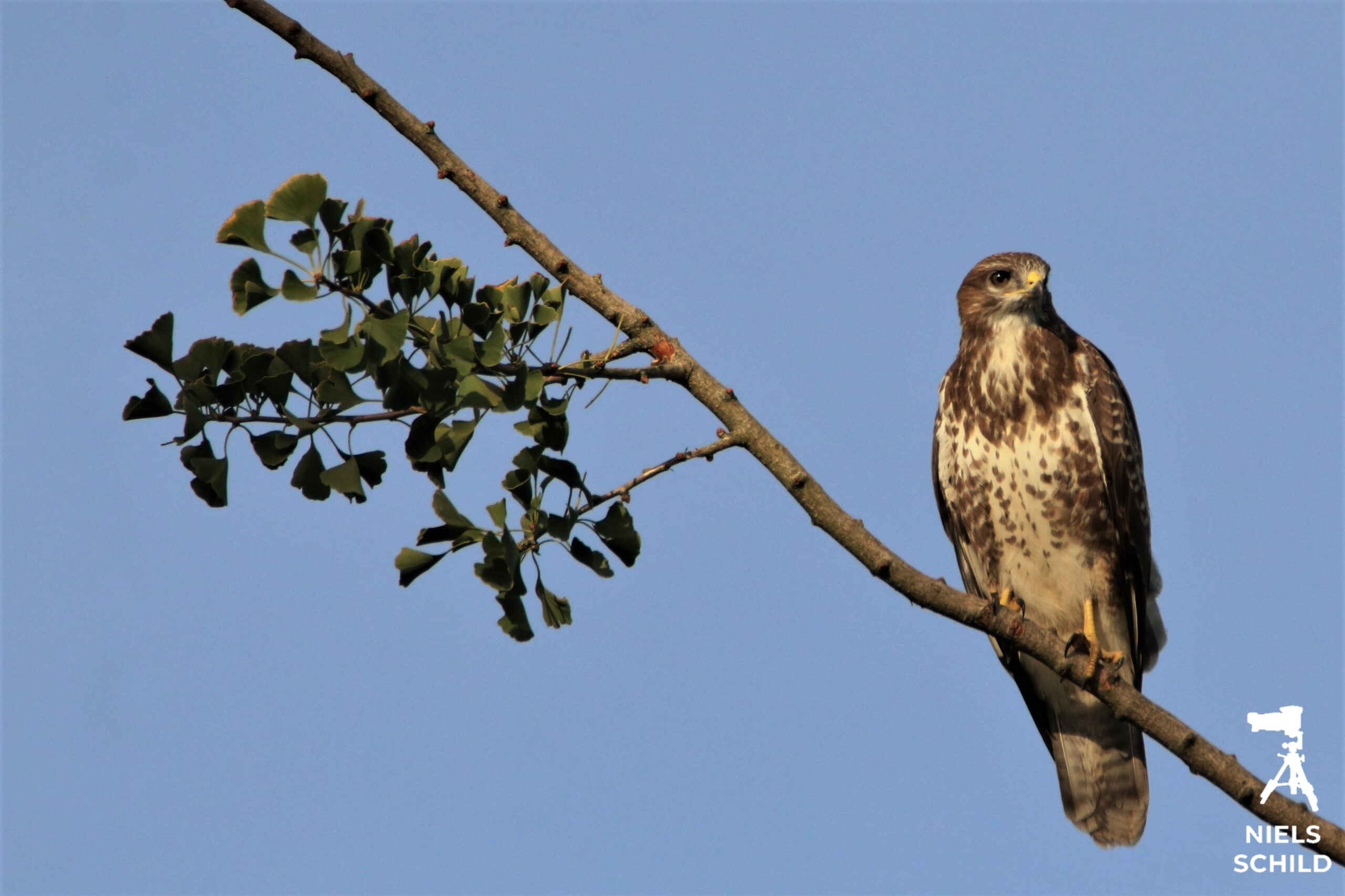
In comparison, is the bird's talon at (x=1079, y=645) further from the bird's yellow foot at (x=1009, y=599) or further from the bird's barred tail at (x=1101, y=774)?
the bird's barred tail at (x=1101, y=774)

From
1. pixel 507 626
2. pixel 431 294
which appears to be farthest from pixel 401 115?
pixel 507 626

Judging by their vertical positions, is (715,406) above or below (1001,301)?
below

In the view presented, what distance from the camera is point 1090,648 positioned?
496cm

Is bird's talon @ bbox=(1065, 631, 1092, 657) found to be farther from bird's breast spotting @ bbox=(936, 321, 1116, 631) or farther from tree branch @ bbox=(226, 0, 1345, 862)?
tree branch @ bbox=(226, 0, 1345, 862)

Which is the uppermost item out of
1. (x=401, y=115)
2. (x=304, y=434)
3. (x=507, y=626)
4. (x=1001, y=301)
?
(x=1001, y=301)

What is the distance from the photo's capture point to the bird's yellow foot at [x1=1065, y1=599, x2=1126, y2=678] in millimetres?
4363

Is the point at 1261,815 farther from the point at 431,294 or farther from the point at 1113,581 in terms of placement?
the point at 431,294

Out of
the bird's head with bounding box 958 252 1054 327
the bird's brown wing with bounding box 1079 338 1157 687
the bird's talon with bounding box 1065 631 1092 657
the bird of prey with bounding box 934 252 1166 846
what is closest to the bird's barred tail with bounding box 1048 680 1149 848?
the bird of prey with bounding box 934 252 1166 846

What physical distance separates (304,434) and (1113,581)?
4.39m

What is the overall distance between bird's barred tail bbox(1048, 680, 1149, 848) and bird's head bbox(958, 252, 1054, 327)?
1885mm

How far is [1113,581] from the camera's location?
6.00 m

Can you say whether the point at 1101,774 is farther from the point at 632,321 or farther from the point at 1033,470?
the point at 632,321

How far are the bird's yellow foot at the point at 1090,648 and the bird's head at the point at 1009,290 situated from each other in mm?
1430

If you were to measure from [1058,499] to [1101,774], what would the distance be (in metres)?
1.55
